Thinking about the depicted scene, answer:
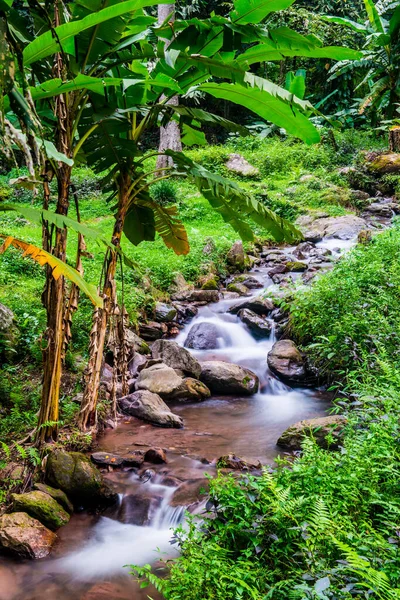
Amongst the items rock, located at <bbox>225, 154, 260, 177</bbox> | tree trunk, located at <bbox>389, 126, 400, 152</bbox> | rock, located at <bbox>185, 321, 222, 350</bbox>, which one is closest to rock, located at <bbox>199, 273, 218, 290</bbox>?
rock, located at <bbox>185, 321, 222, 350</bbox>

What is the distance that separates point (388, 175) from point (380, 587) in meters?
15.1

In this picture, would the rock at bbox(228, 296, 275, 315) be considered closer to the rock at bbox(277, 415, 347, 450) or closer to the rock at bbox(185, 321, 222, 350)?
the rock at bbox(185, 321, 222, 350)

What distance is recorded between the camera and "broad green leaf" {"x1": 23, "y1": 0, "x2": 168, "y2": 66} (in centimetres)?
293

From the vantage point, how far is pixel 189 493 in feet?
13.9

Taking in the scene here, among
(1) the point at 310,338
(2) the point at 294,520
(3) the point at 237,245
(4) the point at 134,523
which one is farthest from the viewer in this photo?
(3) the point at 237,245

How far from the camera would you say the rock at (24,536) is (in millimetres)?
3480

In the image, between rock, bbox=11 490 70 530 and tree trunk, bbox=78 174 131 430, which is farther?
tree trunk, bbox=78 174 131 430

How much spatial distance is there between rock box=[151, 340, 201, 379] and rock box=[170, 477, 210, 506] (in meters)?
2.58

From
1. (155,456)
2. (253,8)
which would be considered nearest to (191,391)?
(155,456)

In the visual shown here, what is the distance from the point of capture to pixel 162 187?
45.7 feet

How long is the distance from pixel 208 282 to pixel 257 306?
140 centimetres

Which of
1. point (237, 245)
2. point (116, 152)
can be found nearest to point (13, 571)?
point (116, 152)

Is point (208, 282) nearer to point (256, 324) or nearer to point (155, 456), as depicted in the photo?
point (256, 324)

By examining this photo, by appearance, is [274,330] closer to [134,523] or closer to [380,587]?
[134,523]
